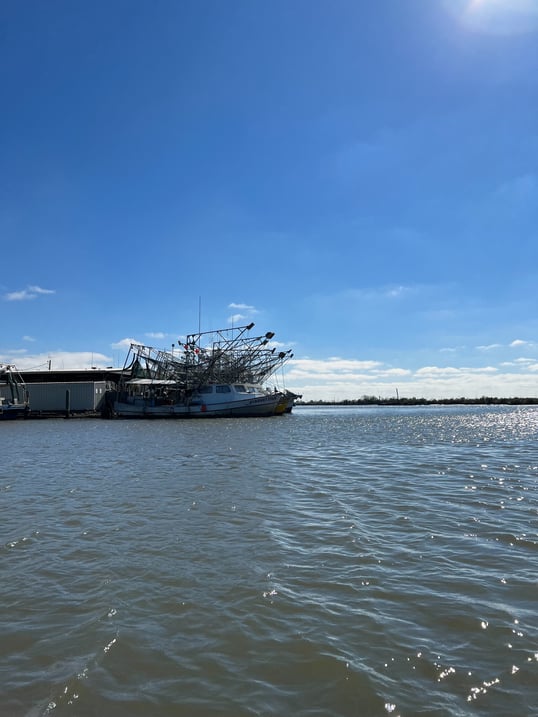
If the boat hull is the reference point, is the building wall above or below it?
above

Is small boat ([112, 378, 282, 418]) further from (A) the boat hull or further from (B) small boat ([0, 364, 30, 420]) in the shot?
(B) small boat ([0, 364, 30, 420])

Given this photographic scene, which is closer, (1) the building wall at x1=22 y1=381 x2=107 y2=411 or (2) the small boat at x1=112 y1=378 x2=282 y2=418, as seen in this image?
(2) the small boat at x1=112 y1=378 x2=282 y2=418

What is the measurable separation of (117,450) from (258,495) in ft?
46.1

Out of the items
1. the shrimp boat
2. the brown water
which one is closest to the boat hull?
the shrimp boat

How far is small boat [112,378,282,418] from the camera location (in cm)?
5878

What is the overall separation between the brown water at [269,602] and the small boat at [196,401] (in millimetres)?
47260

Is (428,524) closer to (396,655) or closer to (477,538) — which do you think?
(477,538)

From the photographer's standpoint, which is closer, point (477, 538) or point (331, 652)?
point (331, 652)

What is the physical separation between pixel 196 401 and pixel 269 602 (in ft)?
184

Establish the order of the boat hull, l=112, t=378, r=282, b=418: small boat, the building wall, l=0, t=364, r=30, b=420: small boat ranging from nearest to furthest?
the boat hull
l=112, t=378, r=282, b=418: small boat
l=0, t=364, r=30, b=420: small boat
the building wall

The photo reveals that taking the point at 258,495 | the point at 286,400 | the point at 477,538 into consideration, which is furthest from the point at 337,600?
the point at 286,400

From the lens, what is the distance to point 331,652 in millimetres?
4098

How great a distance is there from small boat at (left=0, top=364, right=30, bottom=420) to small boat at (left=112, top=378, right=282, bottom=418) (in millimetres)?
12117

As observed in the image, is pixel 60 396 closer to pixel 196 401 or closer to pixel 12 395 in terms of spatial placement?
pixel 12 395
